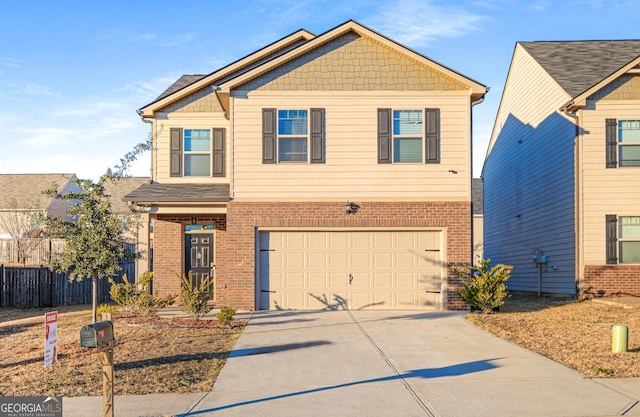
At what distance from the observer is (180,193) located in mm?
16750

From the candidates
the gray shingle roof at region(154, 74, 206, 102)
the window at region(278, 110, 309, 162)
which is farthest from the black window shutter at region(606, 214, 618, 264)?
the gray shingle roof at region(154, 74, 206, 102)

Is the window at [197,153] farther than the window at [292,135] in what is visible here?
Yes

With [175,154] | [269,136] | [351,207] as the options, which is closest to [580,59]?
[351,207]

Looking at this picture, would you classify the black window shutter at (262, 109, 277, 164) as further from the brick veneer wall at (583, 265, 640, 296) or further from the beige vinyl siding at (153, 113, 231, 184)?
the brick veneer wall at (583, 265, 640, 296)

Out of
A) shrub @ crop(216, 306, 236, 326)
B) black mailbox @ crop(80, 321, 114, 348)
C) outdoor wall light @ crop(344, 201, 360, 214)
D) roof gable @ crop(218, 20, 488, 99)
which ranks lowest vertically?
shrub @ crop(216, 306, 236, 326)

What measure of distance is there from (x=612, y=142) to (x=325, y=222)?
9.11 m

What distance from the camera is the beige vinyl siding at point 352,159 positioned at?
16.1 metres

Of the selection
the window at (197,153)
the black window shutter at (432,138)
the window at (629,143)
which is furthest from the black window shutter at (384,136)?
the window at (629,143)

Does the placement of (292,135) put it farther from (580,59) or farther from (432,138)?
(580,59)

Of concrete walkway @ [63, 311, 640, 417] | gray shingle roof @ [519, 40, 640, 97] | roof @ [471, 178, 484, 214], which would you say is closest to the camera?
concrete walkway @ [63, 311, 640, 417]

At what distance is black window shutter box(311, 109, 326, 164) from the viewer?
16.1 metres

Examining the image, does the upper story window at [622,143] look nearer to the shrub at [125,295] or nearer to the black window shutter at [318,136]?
the black window shutter at [318,136]

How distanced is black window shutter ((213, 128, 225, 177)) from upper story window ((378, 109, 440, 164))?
4633mm

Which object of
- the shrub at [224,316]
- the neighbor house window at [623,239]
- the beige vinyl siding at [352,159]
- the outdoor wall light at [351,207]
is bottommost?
the shrub at [224,316]
